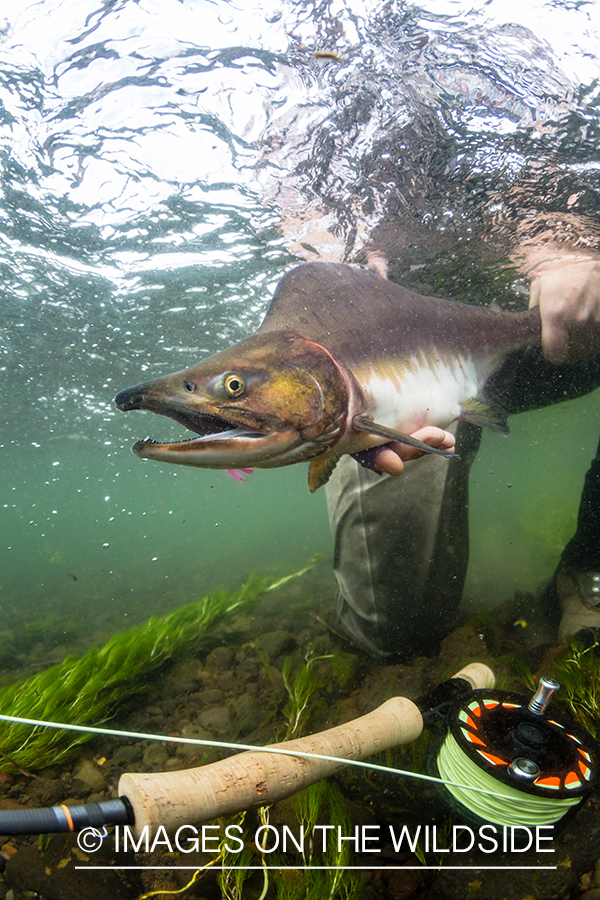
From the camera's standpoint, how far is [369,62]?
451 cm

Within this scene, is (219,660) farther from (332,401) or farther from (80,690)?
(332,401)

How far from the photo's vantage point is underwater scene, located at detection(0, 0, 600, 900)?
2.20 metres

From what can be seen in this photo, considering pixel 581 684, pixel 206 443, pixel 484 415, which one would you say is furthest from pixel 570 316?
pixel 206 443

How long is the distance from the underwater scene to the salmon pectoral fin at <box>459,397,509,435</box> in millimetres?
34

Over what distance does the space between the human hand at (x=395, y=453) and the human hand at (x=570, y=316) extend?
9.79 feet

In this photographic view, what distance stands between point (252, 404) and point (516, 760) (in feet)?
7.71

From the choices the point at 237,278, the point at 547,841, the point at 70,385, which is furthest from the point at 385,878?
the point at 70,385

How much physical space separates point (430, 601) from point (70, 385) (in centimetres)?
1721

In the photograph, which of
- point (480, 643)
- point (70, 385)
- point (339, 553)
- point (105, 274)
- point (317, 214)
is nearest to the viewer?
point (480, 643)

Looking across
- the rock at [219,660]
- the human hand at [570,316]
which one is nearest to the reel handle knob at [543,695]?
the human hand at [570,316]

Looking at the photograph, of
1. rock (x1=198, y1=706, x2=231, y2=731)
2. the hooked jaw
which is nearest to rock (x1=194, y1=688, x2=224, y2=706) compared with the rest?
rock (x1=198, y1=706, x2=231, y2=731)

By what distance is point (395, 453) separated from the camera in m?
2.50

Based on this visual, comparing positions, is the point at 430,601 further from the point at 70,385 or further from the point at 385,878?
the point at 70,385

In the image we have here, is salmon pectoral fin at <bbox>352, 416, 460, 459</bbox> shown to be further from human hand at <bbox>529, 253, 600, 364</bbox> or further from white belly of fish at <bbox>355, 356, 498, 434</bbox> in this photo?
human hand at <bbox>529, 253, 600, 364</bbox>
